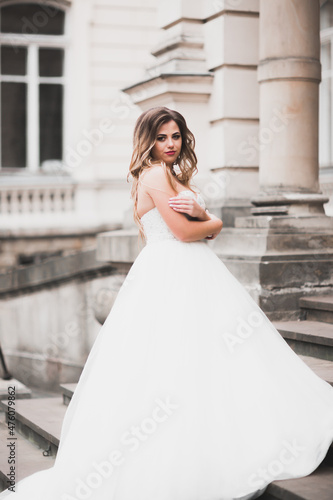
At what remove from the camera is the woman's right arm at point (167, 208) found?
3775mm

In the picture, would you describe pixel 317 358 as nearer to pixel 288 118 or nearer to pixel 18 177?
pixel 288 118

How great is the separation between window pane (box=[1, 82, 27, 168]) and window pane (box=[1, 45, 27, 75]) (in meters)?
0.21

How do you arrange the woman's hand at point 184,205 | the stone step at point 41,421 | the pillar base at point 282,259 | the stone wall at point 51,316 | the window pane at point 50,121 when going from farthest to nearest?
the window pane at point 50,121, the stone wall at point 51,316, the pillar base at point 282,259, the stone step at point 41,421, the woman's hand at point 184,205

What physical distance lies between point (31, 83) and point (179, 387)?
10494 mm

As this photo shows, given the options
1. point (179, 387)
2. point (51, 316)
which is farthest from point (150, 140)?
point (51, 316)

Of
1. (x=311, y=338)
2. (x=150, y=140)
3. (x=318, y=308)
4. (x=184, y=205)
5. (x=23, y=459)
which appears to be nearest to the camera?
(x=184, y=205)

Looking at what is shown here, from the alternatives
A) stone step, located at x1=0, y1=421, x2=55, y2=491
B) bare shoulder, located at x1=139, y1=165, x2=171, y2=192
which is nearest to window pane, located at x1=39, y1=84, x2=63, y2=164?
stone step, located at x1=0, y1=421, x2=55, y2=491

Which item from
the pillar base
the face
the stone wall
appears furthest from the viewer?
the stone wall

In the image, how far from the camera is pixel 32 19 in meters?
13.0

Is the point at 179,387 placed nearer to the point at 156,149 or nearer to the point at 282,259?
the point at 156,149

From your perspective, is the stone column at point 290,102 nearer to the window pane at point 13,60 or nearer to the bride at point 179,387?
the bride at point 179,387

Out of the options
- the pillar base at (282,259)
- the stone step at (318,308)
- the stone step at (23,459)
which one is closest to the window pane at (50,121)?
the pillar base at (282,259)

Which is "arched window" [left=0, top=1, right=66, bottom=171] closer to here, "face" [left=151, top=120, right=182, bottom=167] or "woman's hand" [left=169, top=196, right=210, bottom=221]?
"face" [left=151, top=120, right=182, bottom=167]

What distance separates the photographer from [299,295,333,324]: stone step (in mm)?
5352
